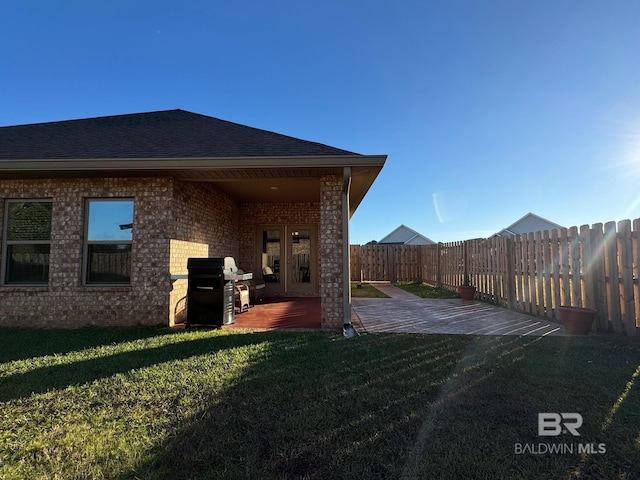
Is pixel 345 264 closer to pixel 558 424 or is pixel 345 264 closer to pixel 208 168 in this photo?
pixel 208 168

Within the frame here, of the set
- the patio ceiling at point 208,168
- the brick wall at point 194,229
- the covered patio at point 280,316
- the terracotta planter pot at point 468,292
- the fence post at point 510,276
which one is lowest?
the covered patio at point 280,316

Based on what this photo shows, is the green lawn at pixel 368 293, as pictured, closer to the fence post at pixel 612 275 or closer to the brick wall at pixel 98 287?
the fence post at pixel 612 275

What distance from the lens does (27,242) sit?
557 centimetres

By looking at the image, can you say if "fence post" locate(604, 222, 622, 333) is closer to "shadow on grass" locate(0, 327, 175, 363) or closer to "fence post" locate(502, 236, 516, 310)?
"fence post" locate(502, 236, 516, 310)

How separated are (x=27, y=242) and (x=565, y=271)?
32.8 ft

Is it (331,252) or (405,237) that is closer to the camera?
(331,252)

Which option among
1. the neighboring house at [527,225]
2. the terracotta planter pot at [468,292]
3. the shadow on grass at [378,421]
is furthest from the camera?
the neighboring house at [527,225]

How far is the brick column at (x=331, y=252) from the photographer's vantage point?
5250 mm

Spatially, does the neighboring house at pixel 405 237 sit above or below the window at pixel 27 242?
above

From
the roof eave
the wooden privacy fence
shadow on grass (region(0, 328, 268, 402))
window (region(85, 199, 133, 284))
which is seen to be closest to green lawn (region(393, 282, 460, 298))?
the wooden privacy fence

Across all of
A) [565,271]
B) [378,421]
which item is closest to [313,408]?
[378,421]

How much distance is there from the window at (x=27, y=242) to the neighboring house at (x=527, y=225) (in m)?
25.9

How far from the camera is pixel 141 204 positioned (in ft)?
17.7

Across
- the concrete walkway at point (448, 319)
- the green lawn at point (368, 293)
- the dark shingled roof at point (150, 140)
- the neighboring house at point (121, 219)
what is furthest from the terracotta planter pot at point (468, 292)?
the dark shingled roof at point (150, 140)
